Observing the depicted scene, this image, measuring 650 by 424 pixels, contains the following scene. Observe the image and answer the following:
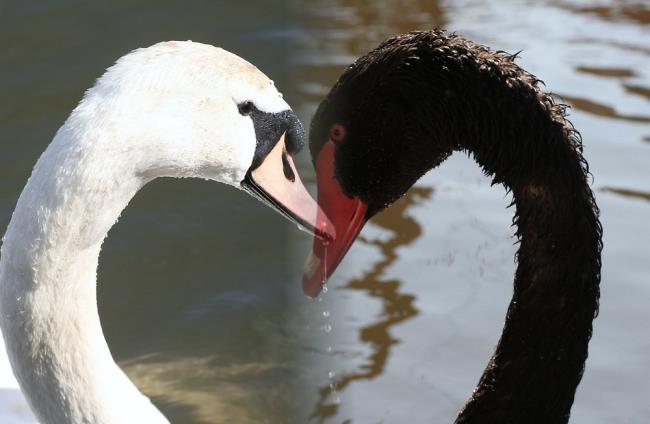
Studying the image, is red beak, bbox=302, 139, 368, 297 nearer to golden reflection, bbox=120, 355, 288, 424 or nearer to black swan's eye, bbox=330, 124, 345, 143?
black swan's eye, bbox=330, 124, 345, 143

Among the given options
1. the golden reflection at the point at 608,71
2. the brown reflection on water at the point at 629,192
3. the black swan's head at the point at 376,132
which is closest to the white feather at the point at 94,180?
the black swan's head at the point at 376,132

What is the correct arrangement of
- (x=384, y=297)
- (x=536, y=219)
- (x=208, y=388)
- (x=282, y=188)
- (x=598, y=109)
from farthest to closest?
(x=598, y=109), (x=384, y=297), (x=208, y=388), (x=282, y=188), (x=536, y=219)

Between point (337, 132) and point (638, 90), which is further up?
point (638, 90)

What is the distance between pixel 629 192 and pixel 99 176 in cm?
291

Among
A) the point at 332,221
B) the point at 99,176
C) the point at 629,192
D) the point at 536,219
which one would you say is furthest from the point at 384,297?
the point at 99,176

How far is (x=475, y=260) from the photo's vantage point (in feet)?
16.6

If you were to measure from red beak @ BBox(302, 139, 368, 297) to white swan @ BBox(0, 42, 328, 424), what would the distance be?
14.1 inches

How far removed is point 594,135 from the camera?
5.74 metres

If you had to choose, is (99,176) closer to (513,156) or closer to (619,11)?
(513,156)

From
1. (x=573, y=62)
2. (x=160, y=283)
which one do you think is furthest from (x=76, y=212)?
(x=573, y=62)

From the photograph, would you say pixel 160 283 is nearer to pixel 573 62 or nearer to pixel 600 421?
pixel 600 421

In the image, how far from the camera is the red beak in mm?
3648

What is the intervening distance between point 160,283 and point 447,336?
1.10 metres

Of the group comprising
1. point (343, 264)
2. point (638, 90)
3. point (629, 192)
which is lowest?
point (343, 264)
